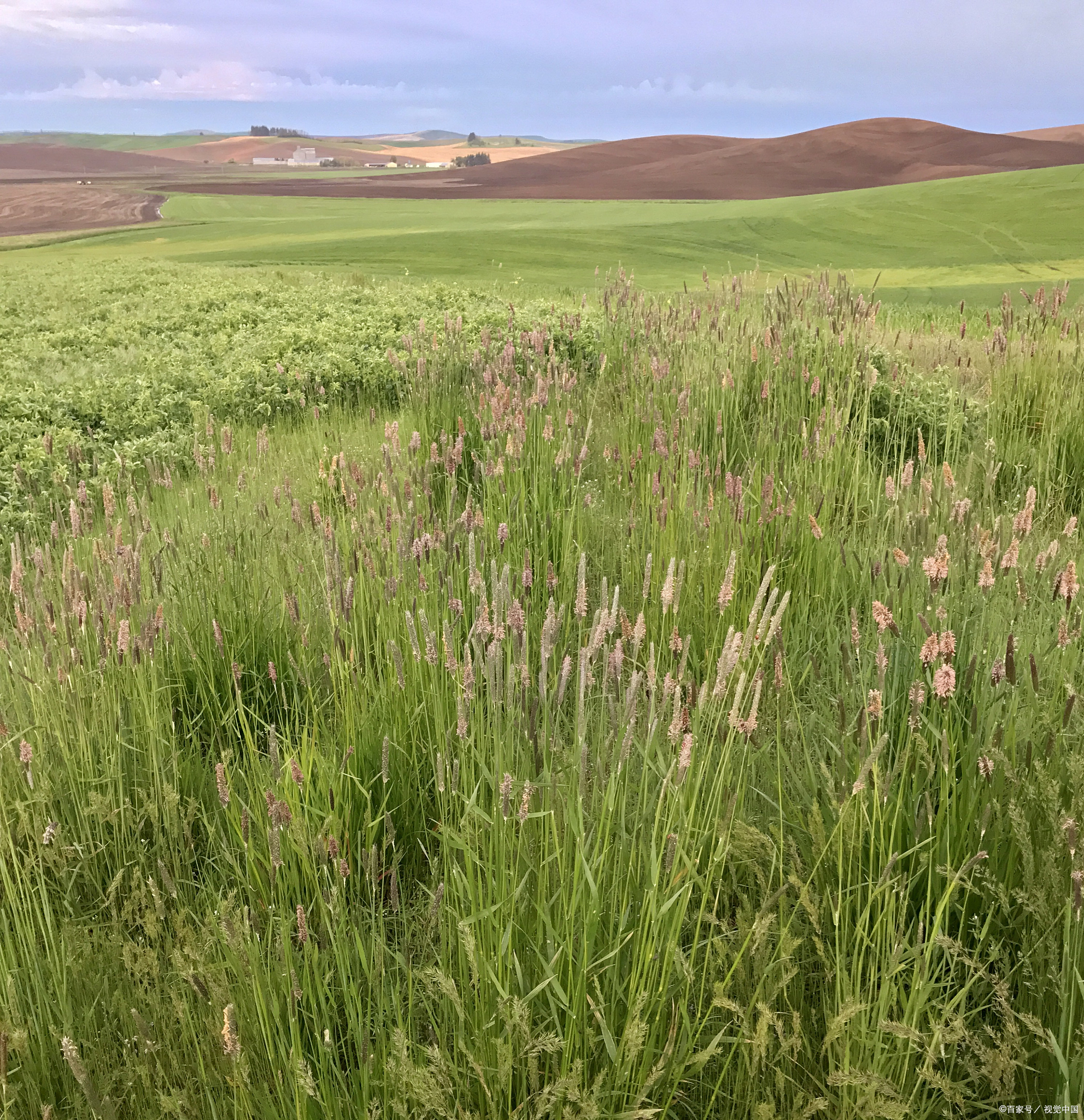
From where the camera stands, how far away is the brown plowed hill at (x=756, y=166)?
144 feet

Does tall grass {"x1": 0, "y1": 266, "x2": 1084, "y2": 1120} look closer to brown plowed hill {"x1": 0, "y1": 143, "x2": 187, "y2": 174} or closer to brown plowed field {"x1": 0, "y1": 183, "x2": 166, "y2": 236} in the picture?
brown plowed field {"x1": 0, "y1": 183, "x2": 166, "y2": 236}

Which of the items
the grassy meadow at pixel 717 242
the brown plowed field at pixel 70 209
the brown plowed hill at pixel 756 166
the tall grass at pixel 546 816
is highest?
the brown plowed hill at pixel 756 166

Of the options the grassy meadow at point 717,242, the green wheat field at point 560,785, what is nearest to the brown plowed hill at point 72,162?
the grassy meadow at point 717,242

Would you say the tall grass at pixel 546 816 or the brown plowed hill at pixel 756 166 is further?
the brown plowed hill at pixel 756 166

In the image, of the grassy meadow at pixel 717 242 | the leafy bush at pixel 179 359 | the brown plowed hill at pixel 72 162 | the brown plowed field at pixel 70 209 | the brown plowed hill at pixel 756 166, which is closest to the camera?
the leafy bush at pixel 179 359

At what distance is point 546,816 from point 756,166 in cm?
5457

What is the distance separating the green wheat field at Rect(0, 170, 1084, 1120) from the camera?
149 cm

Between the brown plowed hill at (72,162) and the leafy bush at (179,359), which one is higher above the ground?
the brown plowed hill at (72,162)

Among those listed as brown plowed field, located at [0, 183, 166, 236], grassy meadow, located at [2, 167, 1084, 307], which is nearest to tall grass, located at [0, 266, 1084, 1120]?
grassy meadow, located at [2, 167, 1084, 307]

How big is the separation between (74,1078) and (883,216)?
29.3 metres

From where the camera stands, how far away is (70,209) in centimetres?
4528

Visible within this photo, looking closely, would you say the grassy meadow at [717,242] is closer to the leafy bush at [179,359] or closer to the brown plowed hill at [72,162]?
the leafy bush at [179,359]

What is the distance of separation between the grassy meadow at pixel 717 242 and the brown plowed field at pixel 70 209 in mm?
6377

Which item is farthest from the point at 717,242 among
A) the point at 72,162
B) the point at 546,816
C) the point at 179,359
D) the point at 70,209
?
the point at 72,162
